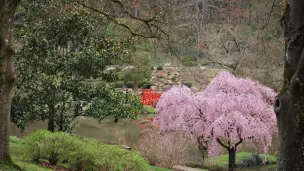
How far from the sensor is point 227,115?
1450cm

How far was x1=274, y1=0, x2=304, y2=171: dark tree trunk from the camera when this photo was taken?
14.1 feet

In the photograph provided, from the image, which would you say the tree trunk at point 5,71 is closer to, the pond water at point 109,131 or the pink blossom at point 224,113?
the pink blossom at point 224,113

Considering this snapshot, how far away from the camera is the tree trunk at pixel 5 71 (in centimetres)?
712

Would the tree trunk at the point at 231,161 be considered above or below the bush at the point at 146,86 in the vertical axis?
below

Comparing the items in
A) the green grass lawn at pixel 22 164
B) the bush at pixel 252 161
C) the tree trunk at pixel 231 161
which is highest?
the green grass lawn at pixel 22 164

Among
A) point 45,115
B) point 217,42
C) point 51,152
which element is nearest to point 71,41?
point 45,115

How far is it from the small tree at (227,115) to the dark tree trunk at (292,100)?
987cm

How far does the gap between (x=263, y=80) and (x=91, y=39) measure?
35.6 feet

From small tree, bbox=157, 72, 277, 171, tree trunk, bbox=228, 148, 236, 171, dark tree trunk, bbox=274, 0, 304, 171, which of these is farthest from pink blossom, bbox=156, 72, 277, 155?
dark tree trunk, bbox=274, 0, 304, 171

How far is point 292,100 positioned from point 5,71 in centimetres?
502

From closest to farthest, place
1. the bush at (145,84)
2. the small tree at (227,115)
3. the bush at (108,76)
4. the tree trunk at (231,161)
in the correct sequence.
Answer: the bush at (108,76) → the small tree at (227,115) → the tree trunk at (231,161) → the bush at (145,84)

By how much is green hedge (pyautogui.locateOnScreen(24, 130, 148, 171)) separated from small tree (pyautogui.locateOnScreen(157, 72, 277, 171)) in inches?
266

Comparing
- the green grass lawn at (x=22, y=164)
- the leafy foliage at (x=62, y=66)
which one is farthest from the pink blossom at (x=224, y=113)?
the green grass lawn at (x=22, y=164)

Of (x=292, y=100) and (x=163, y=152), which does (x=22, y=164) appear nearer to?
(x=292, y=100)
